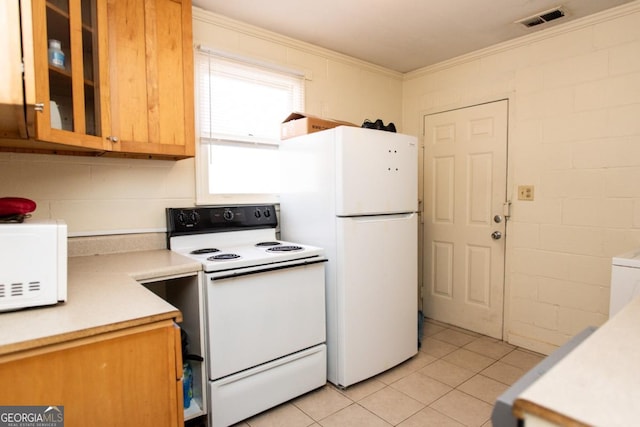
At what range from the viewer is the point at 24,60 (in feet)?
3.66

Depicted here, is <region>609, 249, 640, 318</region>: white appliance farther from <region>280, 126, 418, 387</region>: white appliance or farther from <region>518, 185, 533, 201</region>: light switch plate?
<region>280, 126, 418, 387</region>: white appliance

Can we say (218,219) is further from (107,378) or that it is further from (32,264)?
(107,378)

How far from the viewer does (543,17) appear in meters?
2.44

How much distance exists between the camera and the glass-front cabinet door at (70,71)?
132cm

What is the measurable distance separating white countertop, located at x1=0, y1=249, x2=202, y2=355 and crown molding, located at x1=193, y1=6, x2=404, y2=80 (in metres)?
1.51

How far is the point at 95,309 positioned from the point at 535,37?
319 cm

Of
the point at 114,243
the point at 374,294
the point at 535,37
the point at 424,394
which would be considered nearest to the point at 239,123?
the point at 114,243

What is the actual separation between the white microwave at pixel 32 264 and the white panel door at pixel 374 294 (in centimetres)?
140

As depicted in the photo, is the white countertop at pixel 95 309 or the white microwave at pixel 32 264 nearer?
the white countertop at pixel 95 309

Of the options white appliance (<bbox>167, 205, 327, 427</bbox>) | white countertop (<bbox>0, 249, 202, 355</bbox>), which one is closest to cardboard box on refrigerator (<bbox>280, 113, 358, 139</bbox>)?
white appliance (<bbox>167, 205, 327, 427</bbox>)

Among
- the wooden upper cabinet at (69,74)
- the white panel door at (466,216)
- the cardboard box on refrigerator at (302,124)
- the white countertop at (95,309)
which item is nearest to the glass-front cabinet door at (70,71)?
the wooden upper cabinet at (69,74)

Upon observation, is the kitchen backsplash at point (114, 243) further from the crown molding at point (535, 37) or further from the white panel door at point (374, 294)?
the crown molding at point (535, 37)

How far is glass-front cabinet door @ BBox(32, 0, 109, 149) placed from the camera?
4.33 feet

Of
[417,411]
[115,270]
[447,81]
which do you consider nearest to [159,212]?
[115,270]
